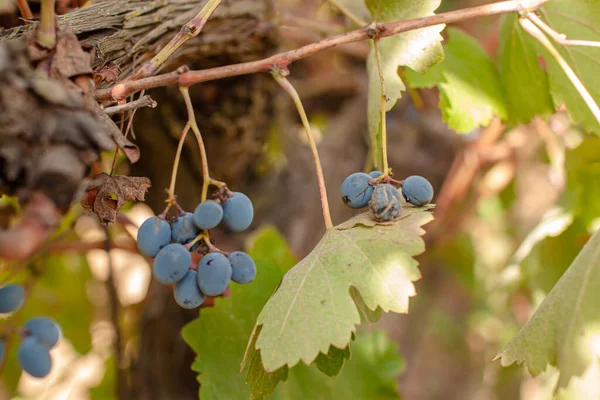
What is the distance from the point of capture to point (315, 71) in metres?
2.45

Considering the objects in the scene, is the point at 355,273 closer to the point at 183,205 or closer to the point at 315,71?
the point at 183,205

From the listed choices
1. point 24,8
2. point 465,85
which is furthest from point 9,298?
point 465,85

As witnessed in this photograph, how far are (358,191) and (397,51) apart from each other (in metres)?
0.29

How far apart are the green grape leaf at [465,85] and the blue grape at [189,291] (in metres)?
0.70

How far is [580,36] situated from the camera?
110 cm

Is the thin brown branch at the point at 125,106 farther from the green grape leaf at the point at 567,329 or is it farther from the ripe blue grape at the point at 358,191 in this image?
the green grape leaf at the point at 567,329

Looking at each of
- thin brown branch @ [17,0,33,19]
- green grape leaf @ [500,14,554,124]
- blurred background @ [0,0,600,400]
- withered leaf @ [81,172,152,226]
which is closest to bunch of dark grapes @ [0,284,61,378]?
blurred background @ [0,0,600,400]

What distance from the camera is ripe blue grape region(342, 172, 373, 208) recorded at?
2.75ft

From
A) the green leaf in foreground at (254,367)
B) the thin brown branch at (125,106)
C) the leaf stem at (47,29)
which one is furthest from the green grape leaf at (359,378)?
the leaf stem at (47,29)

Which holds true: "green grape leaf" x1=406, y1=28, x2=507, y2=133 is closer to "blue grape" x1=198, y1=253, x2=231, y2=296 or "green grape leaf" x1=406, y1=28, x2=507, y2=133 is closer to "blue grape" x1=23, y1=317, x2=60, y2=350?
"blue grape" x1=198, y1=253, x2=231, y2=296

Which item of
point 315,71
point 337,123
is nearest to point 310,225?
point 337,123

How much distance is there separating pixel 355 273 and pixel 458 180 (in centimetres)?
137

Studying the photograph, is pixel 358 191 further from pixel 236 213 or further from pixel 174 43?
pixel 174 43

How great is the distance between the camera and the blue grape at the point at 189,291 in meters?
0.78
